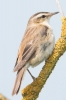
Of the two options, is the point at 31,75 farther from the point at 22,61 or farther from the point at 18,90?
the point at 18,90

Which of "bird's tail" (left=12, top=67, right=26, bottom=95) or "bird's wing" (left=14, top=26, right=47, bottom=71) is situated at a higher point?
"bird's wing" (left=14, top=26, right=47, bottom=71)

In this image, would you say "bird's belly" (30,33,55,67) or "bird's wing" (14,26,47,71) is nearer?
"bird's wing" (14,26,47,71)

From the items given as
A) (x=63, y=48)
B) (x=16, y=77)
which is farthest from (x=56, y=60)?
(x=16, y=77)

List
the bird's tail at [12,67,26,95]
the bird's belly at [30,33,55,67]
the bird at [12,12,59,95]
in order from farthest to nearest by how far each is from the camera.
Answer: the bird's belly at [30,33,55,67]
the bird at [12,12,59,95]
the bird's tail at [12,67,26,95]

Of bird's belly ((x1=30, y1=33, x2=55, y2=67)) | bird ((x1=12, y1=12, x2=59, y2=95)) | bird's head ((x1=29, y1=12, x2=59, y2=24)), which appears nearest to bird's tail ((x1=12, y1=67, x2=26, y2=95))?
bird ((x1=12, y1=12, x2=59, y2=95))

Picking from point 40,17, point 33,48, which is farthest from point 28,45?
point 40,17

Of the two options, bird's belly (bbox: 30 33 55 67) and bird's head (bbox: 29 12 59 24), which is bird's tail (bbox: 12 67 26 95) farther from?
bird's head (bbox: 29 12 59 24)

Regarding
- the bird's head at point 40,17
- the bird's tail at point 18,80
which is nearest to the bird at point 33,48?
the bird's tail at point 18,80
